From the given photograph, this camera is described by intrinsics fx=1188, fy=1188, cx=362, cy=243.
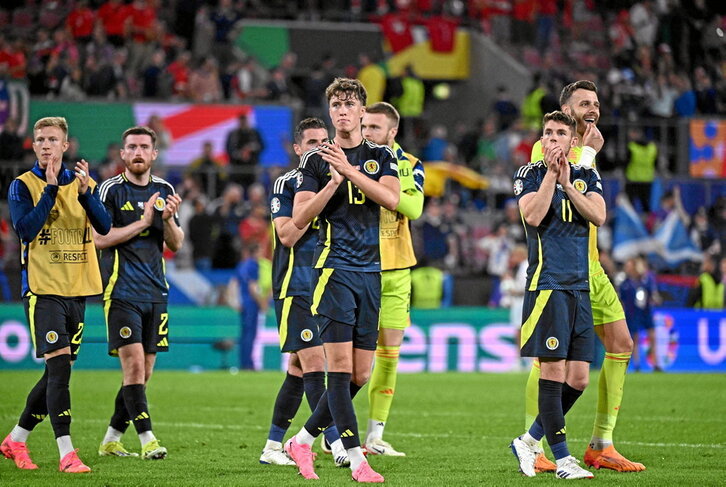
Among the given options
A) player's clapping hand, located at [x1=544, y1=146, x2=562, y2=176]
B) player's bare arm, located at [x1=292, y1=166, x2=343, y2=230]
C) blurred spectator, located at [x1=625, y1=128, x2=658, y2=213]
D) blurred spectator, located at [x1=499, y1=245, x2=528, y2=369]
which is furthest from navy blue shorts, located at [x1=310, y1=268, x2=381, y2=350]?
blurred spectator, located at [x1=625, y1=128, x2=658, y2=213]

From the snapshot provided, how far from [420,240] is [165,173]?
5.01m

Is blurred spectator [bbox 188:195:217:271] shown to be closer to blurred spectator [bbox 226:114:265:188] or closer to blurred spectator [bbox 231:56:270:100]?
blurred spectator [bbox 226:114:265:188]

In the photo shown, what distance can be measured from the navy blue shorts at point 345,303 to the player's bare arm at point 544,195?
1.11 m

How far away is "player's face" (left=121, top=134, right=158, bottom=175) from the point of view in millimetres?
9477

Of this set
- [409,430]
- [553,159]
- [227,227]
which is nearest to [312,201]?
[553,159]

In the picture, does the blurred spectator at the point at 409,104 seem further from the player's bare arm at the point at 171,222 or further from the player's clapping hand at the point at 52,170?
the player's clapping hand at the point at 52,170

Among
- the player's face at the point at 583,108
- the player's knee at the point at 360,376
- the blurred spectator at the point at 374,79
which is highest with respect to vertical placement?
the blurred spectator at the point at 374,79

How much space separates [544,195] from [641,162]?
18306 millimetres

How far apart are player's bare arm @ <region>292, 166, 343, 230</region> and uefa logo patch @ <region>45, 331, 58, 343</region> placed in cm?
206

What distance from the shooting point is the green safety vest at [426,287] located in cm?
2145

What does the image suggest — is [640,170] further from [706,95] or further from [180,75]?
[180,75]

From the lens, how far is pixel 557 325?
8039 millimetres

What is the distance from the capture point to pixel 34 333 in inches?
343

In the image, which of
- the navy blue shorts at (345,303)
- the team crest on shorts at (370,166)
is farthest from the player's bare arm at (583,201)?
the navy blue shorts at (345,303)
